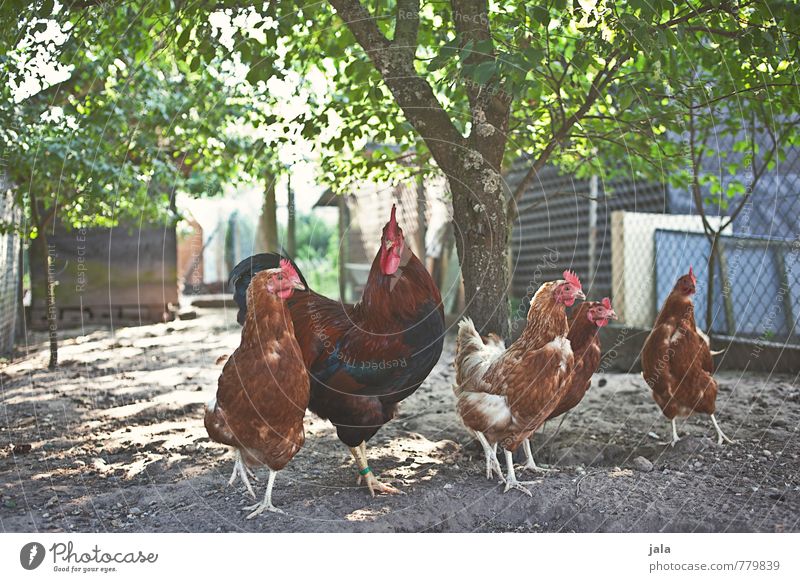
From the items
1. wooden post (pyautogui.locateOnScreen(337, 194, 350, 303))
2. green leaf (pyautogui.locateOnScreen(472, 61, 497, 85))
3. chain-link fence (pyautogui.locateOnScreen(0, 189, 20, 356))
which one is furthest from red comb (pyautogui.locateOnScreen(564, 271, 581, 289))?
chain-link fence (pyautogui.locateOnScreen(0, 189, 20, 356))

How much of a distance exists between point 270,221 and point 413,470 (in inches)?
63.9

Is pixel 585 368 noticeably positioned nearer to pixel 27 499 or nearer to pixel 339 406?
pixel 339 406

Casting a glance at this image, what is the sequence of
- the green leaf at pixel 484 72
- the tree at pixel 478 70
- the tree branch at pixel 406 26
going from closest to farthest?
the green leaf at pixel 484 72
the tree at pixel 478 70
the tree branch at pixel 406 26

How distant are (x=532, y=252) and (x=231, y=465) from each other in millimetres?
3857

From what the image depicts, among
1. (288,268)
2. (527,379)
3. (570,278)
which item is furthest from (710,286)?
(288,268)

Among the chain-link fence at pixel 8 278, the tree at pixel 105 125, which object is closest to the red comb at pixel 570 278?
the tree at pixel 105 125

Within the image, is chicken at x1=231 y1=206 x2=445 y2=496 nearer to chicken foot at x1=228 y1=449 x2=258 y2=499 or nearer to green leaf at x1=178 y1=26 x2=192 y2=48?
chicken foot at x1=228 y1=449 x2=258 y2=499

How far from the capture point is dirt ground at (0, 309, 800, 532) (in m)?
2.86

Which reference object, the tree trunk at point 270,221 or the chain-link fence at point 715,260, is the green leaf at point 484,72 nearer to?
the tree trunk at point 270,221

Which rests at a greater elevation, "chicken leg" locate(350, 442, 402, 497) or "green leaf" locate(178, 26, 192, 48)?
"green leaf" locate(178, 26, 192, 48)

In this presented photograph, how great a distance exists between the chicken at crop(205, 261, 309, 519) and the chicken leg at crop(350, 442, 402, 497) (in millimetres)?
362
